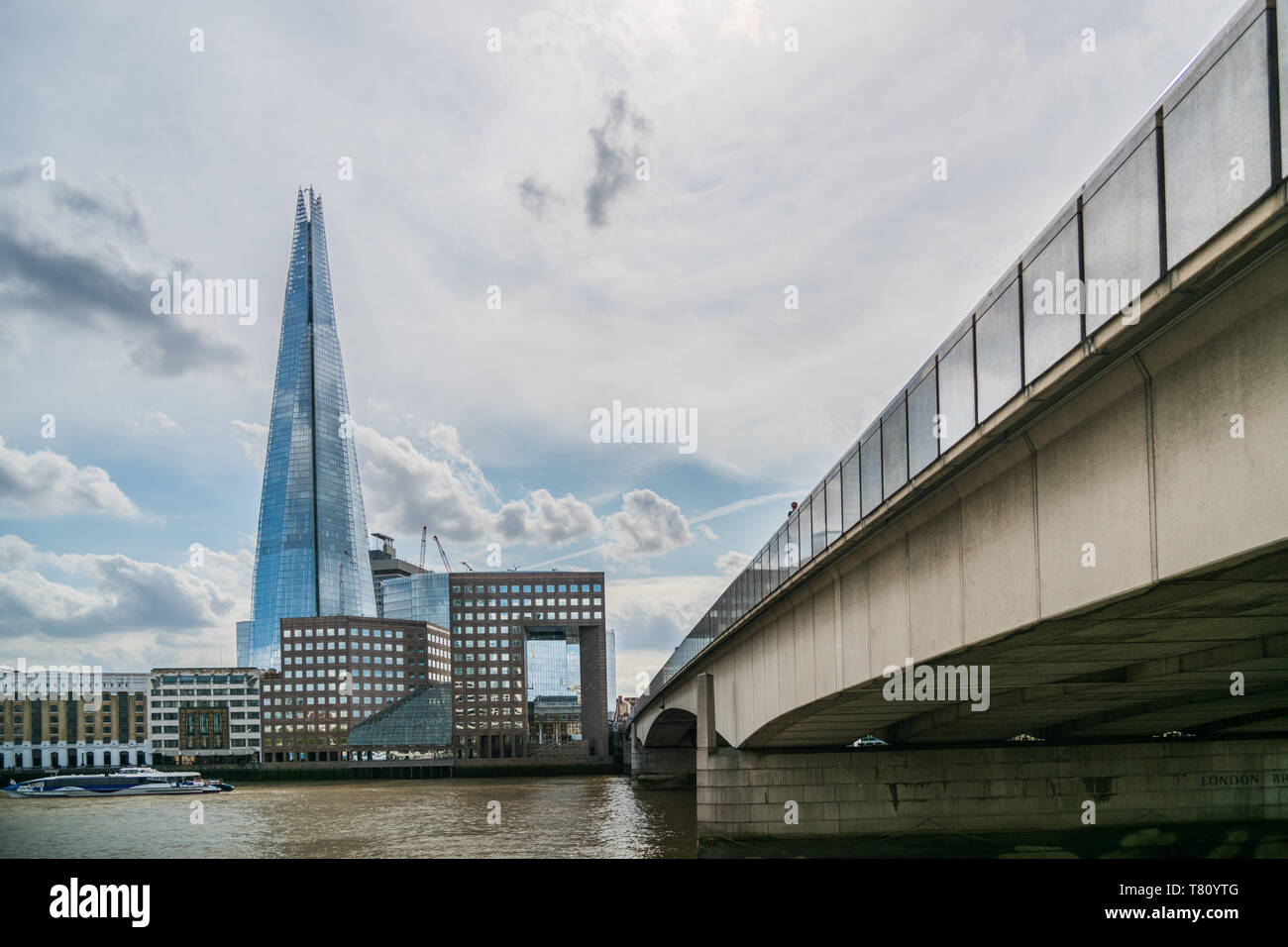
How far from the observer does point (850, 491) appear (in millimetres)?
17703

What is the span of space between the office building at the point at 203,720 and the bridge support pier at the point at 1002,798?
130869 millimetres

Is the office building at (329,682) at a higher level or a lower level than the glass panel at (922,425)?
lower

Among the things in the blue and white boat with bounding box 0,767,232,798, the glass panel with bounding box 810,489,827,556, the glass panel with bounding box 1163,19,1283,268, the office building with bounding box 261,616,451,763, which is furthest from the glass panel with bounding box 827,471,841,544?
the office building with bounding box 261,616,451,763

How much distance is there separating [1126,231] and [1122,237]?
0.28 feet

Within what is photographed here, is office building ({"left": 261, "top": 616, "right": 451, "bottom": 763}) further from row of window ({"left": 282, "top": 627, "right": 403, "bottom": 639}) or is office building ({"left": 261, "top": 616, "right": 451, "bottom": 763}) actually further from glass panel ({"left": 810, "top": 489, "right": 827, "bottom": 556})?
glass panel ({"left": 810, "top": 489, "right": 827, "bottom": 556})

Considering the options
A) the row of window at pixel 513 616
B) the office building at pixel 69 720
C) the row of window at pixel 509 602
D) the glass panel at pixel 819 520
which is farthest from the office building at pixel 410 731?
the glass panel at pixel 819 520

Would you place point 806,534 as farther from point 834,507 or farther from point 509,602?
point 509,602

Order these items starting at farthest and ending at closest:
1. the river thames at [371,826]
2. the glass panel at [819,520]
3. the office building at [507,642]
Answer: the office building at [507,642] → the river thames at [371,826] → the glass panel at [819,520]

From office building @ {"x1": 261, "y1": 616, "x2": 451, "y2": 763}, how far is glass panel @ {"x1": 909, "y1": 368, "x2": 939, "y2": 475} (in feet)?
435

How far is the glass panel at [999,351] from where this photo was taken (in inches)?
426

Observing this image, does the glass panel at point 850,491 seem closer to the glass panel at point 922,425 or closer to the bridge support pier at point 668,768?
the glass panel at point 922,425

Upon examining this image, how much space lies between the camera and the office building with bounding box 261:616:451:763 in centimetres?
13700
